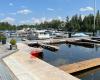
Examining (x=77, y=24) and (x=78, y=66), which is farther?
(x=77, y=24)

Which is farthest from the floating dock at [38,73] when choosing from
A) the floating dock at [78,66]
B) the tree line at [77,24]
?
the tree line at [77,24]

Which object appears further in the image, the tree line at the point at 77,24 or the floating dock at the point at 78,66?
the tree line at the point at 77,24

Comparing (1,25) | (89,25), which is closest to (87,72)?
(89,25)

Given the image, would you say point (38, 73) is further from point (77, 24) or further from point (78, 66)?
point (77, 24)

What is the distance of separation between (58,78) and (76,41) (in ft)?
102

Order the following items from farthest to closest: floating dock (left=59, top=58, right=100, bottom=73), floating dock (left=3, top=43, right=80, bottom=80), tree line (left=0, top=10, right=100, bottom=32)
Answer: tree line (left=0, top=10, right=100, bottom=32)
floating dock (left=59, top=58, right=100, bottom=73)
floating dock (left=3, top=43, right=80, bottom=80)

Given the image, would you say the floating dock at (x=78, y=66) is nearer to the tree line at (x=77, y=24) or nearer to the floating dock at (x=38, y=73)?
the floating dock at (x=38, y=73)

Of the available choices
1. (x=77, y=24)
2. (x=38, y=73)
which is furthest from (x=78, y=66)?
(x=77, y=24)

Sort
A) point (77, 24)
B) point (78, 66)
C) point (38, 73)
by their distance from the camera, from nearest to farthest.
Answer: point (38, 73)
point (78, 66)
point (77, 24)

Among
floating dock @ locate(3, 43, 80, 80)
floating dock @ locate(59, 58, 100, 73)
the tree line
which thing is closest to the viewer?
floating dock @ locate(3, 43, 80, 80)

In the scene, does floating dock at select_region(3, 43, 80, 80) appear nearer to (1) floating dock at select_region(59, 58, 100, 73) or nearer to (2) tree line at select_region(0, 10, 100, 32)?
(1) floating dock at select_region(59, 58, 100, 73)

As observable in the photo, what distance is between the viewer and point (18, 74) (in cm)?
1313

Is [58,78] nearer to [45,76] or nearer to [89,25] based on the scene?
[45,76]

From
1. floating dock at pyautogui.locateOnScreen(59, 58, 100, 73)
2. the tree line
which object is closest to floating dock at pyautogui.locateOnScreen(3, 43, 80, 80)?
floating dock at pyautogui.locateOnScreen(59, 58, 100, 73)
